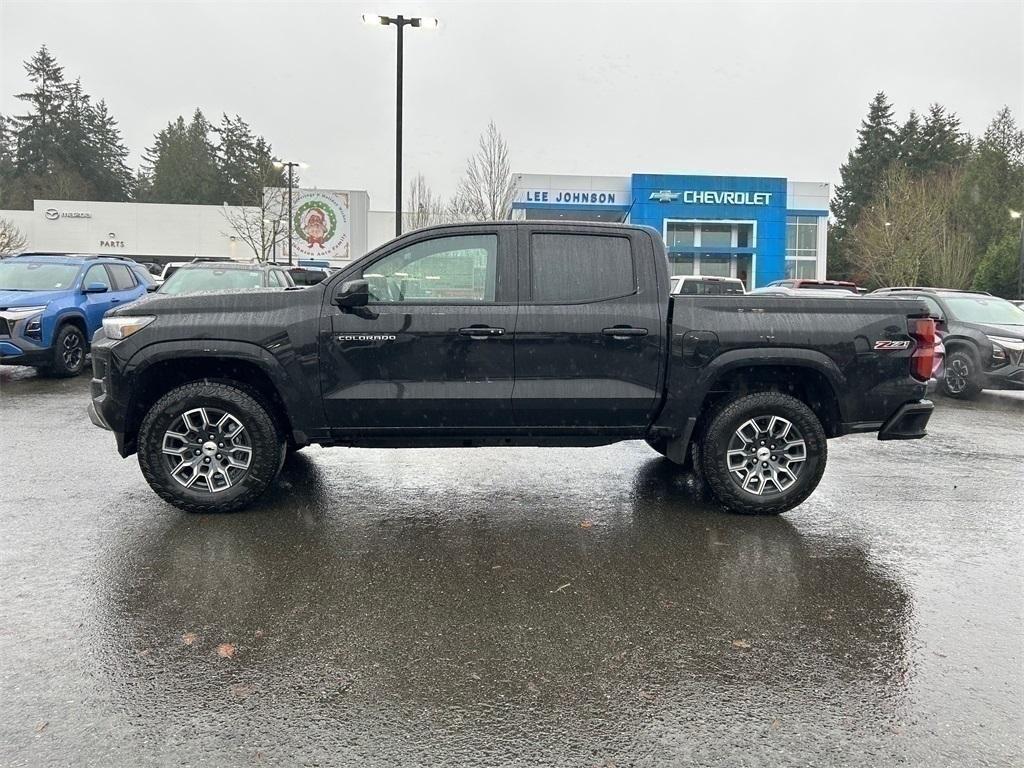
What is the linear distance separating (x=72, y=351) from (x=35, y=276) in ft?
5.01

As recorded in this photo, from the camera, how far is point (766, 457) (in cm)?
530

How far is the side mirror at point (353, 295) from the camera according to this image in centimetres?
494

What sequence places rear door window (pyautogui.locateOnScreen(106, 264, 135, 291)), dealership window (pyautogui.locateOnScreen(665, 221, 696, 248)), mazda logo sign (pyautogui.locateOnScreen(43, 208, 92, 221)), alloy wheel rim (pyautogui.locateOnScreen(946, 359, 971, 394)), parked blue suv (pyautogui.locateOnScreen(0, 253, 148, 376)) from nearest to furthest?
parked blue suv (pyautogui.locateOnScreen(0, 253, 148, 376)) → alloy wheel rim (pyautogui.locateOnScreen(946, 359, 971, 394)) → rear door window (pyautogui.locateOnScreen(106, 264, 135, 291)) → dealership window (pyautogui.locateOnScreen(665, 221, 696, 248)) → mazda logo sign (pyautogui.locateOnScreen(43, 208, 92, 221))

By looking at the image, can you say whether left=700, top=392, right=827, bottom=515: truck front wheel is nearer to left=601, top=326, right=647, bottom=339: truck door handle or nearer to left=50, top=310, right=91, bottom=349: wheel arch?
left=601, top=326, right=647, bottom=339: truck door handle

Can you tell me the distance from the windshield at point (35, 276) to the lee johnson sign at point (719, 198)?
1894 inches

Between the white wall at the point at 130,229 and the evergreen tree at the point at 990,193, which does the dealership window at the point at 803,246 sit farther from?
the white wall at the point at 130,229

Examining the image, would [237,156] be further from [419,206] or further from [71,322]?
[71,322]

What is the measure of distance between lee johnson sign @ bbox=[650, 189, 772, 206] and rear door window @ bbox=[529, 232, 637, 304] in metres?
52.4

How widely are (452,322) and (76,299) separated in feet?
30.3

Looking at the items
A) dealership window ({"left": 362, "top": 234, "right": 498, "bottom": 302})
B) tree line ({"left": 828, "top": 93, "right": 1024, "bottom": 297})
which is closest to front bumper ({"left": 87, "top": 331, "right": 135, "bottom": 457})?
dealership window ({"left": 362, "top": 234, "right": 498, "bottom": 302})

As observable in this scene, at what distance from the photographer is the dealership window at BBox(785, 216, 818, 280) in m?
61.0

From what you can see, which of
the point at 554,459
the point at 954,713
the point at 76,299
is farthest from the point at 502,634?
the point at 76,299

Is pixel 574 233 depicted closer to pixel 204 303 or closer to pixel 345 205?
pixel 204 303

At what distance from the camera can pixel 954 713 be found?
292 cm
